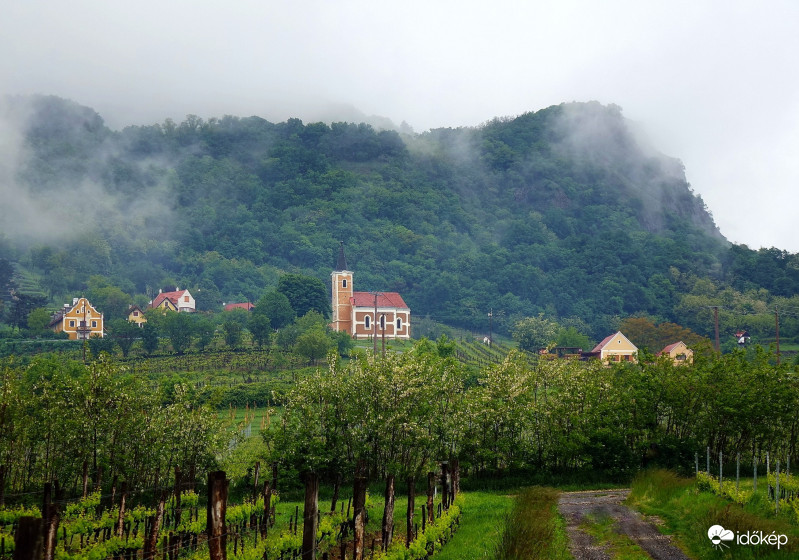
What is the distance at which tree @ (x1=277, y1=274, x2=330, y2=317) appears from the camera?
13138cm

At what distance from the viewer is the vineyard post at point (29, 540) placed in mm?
10000

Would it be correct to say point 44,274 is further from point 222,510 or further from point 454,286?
point 222,510

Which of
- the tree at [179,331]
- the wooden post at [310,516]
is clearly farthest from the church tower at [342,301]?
the wooden post at [310,516]

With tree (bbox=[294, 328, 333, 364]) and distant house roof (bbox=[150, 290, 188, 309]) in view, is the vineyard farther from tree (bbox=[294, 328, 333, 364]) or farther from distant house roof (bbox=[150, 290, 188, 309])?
distant house roof (bbox=[150, 290, 188, 309])

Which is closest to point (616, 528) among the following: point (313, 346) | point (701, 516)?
point (701, 516)

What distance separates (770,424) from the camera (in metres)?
40.0

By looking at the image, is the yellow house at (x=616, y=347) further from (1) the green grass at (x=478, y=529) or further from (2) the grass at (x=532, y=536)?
(2) the grass at (x=532, y=536)

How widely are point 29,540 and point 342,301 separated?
416 feet

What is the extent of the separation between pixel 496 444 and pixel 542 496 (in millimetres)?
10168

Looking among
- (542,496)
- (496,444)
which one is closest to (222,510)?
(542,496)

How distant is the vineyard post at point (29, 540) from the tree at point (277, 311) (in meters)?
112
